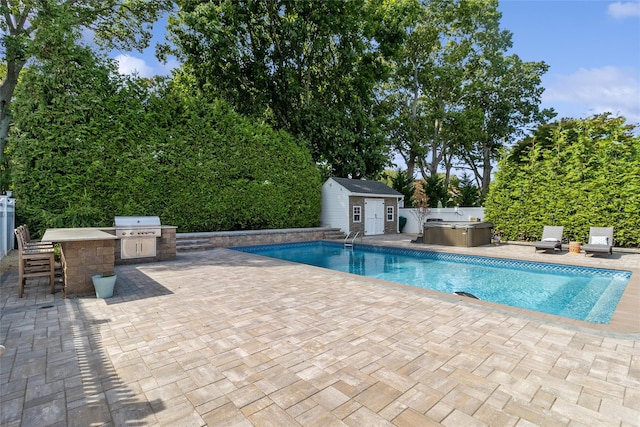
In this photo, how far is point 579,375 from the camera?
115 inches

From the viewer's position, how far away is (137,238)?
28.7 ft

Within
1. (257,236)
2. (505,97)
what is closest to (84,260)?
(257,236)

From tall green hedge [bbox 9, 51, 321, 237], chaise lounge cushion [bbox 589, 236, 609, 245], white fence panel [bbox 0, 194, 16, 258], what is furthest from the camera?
chaise lounge cushion [bbox 589, 236, 609, 245]

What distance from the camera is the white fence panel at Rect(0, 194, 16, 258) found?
844cm

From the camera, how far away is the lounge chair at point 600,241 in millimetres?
9984

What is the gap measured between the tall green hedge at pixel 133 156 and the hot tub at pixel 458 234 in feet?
23.3

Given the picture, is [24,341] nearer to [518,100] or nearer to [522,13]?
[522,13]

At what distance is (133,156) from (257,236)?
5.62 meters

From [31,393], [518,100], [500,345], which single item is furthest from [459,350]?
[518,100]

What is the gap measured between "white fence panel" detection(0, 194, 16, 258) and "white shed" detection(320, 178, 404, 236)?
12925 mm

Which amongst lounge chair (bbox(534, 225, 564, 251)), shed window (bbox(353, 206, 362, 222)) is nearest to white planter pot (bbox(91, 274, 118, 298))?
lounge chair (bbox(534, 225, 564, 251))

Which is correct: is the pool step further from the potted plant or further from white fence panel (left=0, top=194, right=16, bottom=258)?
the potted plant

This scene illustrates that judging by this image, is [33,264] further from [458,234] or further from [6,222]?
[458,234]

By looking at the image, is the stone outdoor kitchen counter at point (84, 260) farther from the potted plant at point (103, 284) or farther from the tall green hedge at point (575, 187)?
the tall green hedge at point (575, 187)
